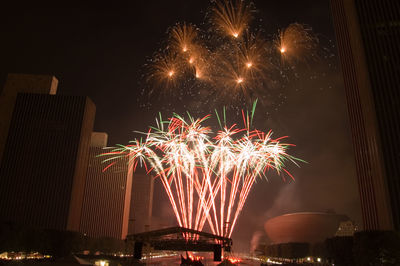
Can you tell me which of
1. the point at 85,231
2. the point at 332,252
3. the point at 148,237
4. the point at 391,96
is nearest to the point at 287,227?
the point at 85,231

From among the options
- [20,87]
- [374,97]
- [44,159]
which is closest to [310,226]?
[374,97]

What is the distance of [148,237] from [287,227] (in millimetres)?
144879

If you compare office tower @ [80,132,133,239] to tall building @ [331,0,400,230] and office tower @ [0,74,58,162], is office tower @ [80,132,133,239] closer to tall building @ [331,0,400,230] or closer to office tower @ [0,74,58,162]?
office tower @ [0,74,58,162]

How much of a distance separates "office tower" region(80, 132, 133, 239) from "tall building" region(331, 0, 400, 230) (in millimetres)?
117463

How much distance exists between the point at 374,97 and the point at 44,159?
96.8m

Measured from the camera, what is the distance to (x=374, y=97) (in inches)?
2633

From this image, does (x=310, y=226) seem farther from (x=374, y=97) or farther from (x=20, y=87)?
(x=20, y=87)

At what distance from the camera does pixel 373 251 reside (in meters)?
52.6

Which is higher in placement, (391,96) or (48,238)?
(391,96)

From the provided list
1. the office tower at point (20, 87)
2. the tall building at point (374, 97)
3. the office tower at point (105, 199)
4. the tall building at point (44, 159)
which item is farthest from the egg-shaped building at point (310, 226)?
the office tower at point (20, 87)

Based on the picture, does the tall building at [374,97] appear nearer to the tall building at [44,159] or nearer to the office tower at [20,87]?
the tall building at [44,159]

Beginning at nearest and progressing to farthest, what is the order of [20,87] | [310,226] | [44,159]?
[44,159], [20,87], [310,226]

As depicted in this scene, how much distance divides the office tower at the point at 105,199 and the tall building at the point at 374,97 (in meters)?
117

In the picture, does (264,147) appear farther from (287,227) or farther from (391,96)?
(287,227)
